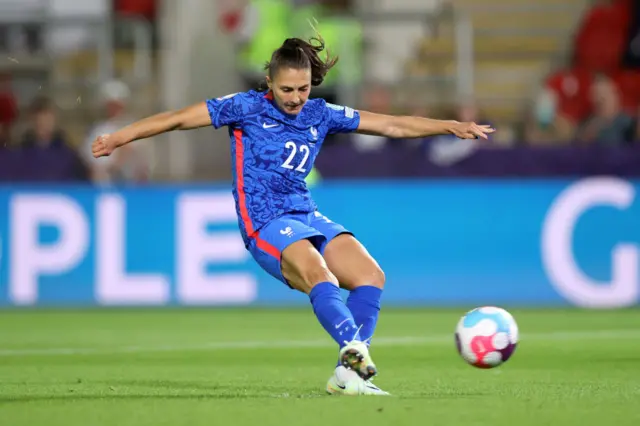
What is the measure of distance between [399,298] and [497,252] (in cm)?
125

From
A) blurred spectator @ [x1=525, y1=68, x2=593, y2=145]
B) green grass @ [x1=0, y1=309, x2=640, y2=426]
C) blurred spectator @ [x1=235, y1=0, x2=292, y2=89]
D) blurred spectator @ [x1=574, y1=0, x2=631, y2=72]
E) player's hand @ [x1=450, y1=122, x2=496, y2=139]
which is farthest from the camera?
blurred spectator @ [x1=574, y1=0, x2=631, y2=72]

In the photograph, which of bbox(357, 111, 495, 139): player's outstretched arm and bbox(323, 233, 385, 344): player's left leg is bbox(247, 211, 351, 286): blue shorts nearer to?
bbox(323, 233, 385, 344): player's left leg

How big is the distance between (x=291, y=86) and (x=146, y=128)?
2.71 ft

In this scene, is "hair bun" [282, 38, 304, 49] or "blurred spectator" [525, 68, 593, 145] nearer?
"hair bun" [282, 38, 304, 49]

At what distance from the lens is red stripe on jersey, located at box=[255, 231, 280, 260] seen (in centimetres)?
721

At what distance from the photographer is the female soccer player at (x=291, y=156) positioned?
282 inches

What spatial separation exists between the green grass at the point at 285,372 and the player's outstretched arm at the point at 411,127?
146cm

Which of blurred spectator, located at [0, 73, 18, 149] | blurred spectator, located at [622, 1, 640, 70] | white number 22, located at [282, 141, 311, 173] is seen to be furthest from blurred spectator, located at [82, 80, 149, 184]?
white number 22, located at [282, 141, 311, 173]

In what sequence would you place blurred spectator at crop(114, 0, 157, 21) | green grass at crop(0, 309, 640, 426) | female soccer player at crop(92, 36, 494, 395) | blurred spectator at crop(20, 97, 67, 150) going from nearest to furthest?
1. green grass at crop(0, 309, 640, 426)
2. female soccer player at crop(92, 36, 494, 395)
3. blurred spectator at crop(20, 97, 67, 150)
4. blurred spectator at crop(114, 0, 157, 21)

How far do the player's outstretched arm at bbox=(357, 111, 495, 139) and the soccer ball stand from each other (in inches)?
42.9

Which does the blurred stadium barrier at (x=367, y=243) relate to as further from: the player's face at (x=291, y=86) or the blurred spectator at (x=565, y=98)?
the player's face at (x=291, y=86)

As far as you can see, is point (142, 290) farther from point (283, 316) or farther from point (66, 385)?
point (66, 385)

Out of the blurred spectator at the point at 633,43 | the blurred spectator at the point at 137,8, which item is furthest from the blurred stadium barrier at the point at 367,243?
the blurred spectator at the point at 137,8

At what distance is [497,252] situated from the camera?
15.1m
